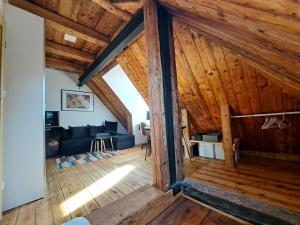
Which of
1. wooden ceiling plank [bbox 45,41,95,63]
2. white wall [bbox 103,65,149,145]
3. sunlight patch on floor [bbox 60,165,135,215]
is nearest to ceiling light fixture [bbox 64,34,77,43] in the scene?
wooden ceiling plank [bbox 45,41,95,63]

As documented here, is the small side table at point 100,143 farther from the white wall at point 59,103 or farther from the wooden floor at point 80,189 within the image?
the wooden floor at point 80,189

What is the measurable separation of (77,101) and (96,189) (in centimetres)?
399

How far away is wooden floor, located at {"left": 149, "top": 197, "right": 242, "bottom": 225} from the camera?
53.3 inches

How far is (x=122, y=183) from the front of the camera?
2.21 meters

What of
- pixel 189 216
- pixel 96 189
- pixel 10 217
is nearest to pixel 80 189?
pixel 96 189

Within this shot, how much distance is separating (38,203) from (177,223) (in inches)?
64.2

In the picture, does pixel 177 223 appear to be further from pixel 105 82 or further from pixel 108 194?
pixel 105 82

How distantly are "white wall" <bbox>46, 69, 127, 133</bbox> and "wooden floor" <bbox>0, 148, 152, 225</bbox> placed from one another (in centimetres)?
221

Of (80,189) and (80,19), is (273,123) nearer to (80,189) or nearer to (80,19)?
(80,189)

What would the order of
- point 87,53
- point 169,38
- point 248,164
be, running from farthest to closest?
point 87,53, point 248,164, point 169,38

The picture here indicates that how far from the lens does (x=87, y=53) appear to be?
149 inches

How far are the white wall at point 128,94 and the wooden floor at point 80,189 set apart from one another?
7.29 ft

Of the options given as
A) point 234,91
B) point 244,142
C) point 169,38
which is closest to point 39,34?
point 169,38

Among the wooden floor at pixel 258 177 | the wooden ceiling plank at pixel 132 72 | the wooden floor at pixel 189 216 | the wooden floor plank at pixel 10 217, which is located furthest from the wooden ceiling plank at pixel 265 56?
the wooden floor plank at pixel 10 217
